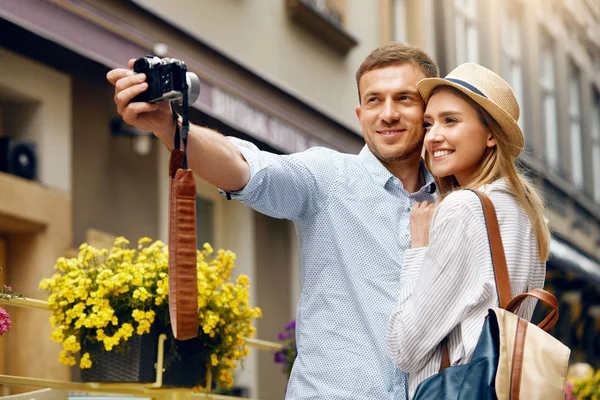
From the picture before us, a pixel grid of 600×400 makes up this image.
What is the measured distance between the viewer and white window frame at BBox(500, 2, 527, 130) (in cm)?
2083

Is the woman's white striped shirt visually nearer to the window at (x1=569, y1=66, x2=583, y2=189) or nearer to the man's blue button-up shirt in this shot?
the man's blue button-up shirt

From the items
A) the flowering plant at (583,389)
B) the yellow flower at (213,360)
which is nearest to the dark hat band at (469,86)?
the yellow flower at (213,360)

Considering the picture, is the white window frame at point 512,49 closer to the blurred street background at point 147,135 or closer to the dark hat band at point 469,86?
the blurred street background at point 147,135

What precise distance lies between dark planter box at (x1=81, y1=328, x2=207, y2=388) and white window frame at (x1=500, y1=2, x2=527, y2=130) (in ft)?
55.2

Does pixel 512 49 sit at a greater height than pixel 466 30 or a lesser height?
Answer: greater

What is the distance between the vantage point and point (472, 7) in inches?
754

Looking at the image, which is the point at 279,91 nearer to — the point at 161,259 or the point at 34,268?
the point at 34,268

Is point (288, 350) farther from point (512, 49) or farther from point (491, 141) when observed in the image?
point (512, 49)

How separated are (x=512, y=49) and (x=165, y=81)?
763 inches

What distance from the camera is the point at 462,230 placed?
299 centimetres

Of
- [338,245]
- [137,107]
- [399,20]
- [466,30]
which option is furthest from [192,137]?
[466,30]

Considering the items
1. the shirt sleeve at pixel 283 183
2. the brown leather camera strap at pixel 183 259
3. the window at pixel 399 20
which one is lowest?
the brown leather camera strap at pixel 183 259

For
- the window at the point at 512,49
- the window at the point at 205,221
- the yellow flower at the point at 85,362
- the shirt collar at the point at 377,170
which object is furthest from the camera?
the window at the point at 512,49

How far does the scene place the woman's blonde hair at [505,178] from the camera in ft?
10.4
